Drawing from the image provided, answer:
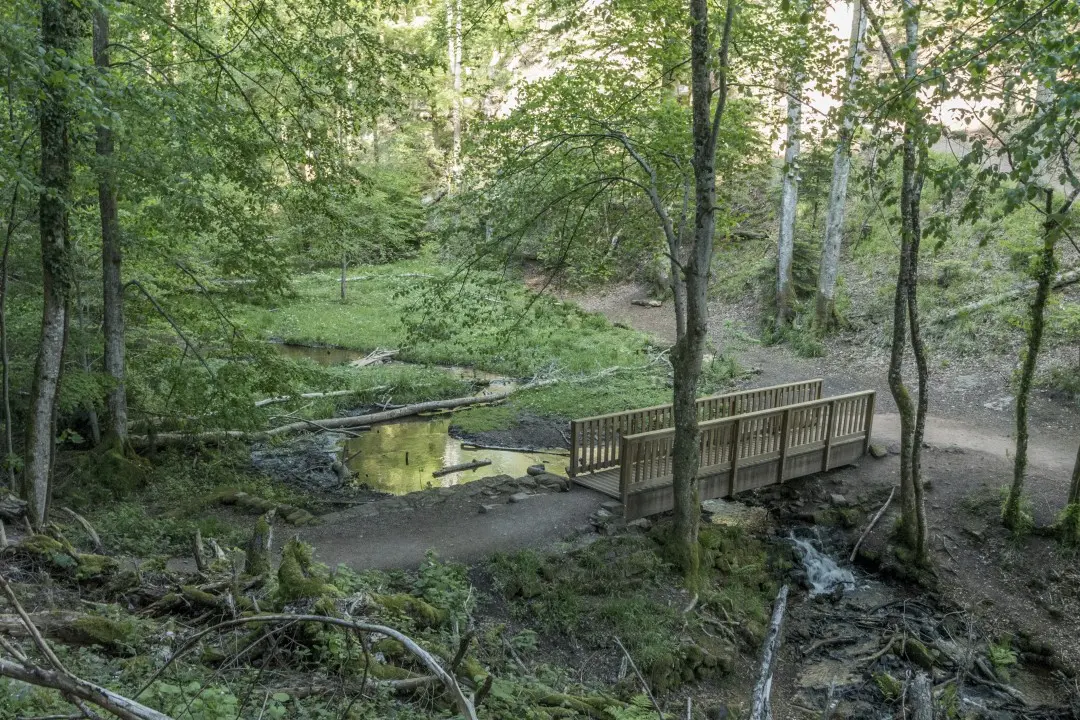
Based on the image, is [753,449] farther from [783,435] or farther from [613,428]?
[613,428]

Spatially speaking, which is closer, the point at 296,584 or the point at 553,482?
the point at 296,584

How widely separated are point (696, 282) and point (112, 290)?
26.5 ft

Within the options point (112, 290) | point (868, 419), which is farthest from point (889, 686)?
point (112, 290)

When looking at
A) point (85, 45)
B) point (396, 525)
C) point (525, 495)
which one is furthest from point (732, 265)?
point (85, 45)

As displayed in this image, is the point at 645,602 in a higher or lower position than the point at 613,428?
lower

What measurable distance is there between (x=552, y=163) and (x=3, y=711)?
26.8ft

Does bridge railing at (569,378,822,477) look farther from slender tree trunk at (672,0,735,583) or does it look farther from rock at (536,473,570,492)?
slender tree trunk at (672,0,735,583)

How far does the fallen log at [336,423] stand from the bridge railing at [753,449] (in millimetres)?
5525

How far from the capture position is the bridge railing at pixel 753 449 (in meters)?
10.9

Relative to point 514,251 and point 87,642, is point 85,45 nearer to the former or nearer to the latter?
point 514,251

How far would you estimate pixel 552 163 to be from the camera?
10203 millimetres

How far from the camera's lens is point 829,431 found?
42.8 feet

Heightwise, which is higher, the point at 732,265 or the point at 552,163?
the point at 552,163

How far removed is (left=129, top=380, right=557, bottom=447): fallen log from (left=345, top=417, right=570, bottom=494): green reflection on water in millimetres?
309
